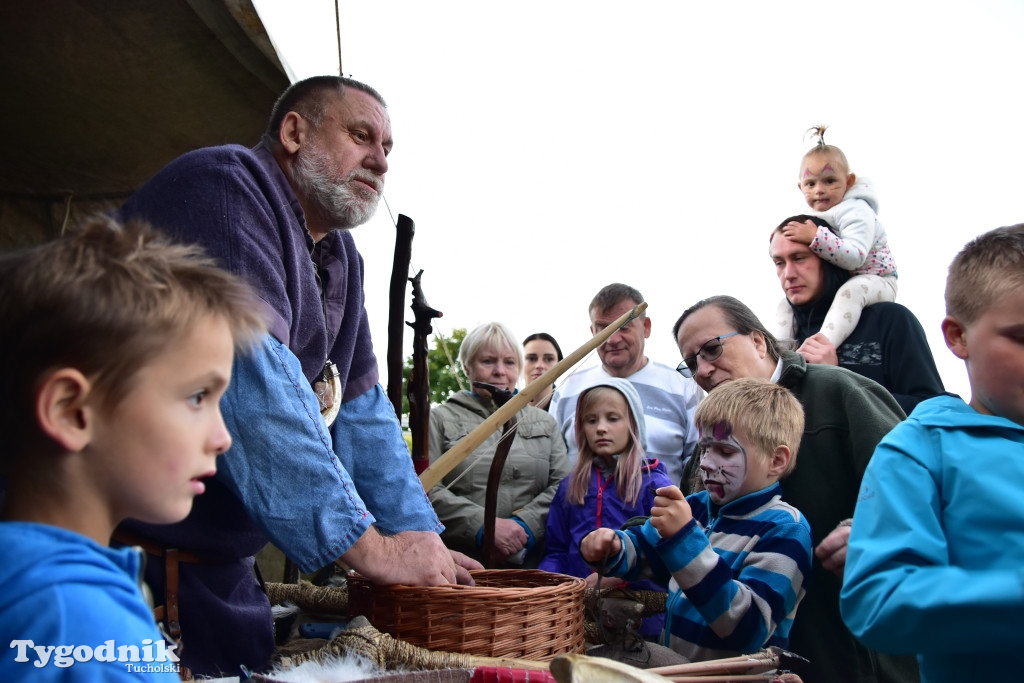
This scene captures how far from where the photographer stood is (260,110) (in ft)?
10.1

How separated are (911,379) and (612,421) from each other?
1114 mm

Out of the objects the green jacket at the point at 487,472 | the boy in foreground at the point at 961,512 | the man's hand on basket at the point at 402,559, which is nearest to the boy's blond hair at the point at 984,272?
the boy in foreground at the point at 961,512

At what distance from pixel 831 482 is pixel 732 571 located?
42 centimetres

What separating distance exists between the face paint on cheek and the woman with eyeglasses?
9.5 inches

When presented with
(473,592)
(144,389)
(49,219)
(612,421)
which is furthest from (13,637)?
(49,219)

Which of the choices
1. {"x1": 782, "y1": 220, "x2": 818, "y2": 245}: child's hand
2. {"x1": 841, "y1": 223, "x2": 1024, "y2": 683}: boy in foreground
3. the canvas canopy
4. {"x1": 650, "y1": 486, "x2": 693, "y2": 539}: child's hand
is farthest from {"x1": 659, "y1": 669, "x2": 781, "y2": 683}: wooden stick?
the canvas canopy

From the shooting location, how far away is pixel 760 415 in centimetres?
198

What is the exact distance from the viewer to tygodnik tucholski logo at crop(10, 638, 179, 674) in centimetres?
73

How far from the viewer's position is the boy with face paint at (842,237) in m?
3.04

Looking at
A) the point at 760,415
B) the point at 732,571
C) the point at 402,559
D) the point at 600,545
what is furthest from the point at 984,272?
the point at 402,559

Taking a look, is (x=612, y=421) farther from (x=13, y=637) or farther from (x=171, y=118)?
(x=13, y=637)

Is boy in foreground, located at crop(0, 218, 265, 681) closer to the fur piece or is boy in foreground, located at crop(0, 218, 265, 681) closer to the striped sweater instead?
the fur piece

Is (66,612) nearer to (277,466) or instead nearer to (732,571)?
(277,466)

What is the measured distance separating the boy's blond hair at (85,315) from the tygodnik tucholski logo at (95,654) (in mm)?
232
